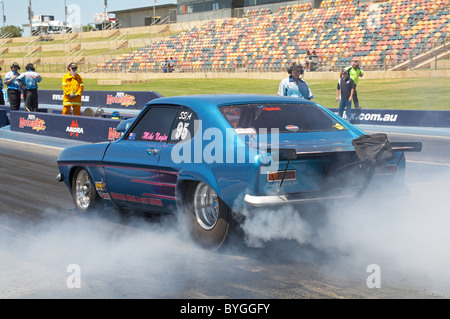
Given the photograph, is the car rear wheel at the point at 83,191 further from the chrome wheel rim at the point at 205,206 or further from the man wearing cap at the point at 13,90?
the man wearing cap at the point at 13,90

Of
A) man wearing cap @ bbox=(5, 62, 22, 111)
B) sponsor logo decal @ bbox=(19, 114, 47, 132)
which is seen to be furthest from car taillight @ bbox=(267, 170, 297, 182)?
man wearing cap @ bbox=(5, 62, 22, 111)

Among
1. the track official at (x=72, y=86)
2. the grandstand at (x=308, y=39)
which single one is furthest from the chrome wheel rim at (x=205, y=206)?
the grandstand at (x=308, y=39)

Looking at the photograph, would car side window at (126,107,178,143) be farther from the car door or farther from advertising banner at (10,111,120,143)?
advertising banner at (10,111,120,143)

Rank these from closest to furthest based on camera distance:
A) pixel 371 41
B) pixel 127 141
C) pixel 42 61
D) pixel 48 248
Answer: pixel 48 248 < pixel 127 141 < pixel 371 41 < pixel 42 61

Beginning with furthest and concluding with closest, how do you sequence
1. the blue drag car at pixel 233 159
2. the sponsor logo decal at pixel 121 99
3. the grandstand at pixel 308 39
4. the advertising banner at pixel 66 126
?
the grandstand at pixel 308 39
the sponsor logo decal at pixel 121 99
the advertising banner at pixel 66 126
the blue drag car at pixel 233 159

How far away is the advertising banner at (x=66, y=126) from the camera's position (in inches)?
641

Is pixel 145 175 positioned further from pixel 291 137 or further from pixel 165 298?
pixel 165 298

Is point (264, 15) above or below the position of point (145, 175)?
above

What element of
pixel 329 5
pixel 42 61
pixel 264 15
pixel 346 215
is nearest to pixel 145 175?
pixel 346 215

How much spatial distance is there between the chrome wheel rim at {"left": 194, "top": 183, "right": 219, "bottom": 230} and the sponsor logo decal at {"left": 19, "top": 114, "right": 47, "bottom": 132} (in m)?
14.0

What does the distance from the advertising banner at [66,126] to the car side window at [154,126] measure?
330 inches

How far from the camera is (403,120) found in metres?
21.1

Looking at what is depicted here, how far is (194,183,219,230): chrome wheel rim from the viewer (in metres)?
5.86
